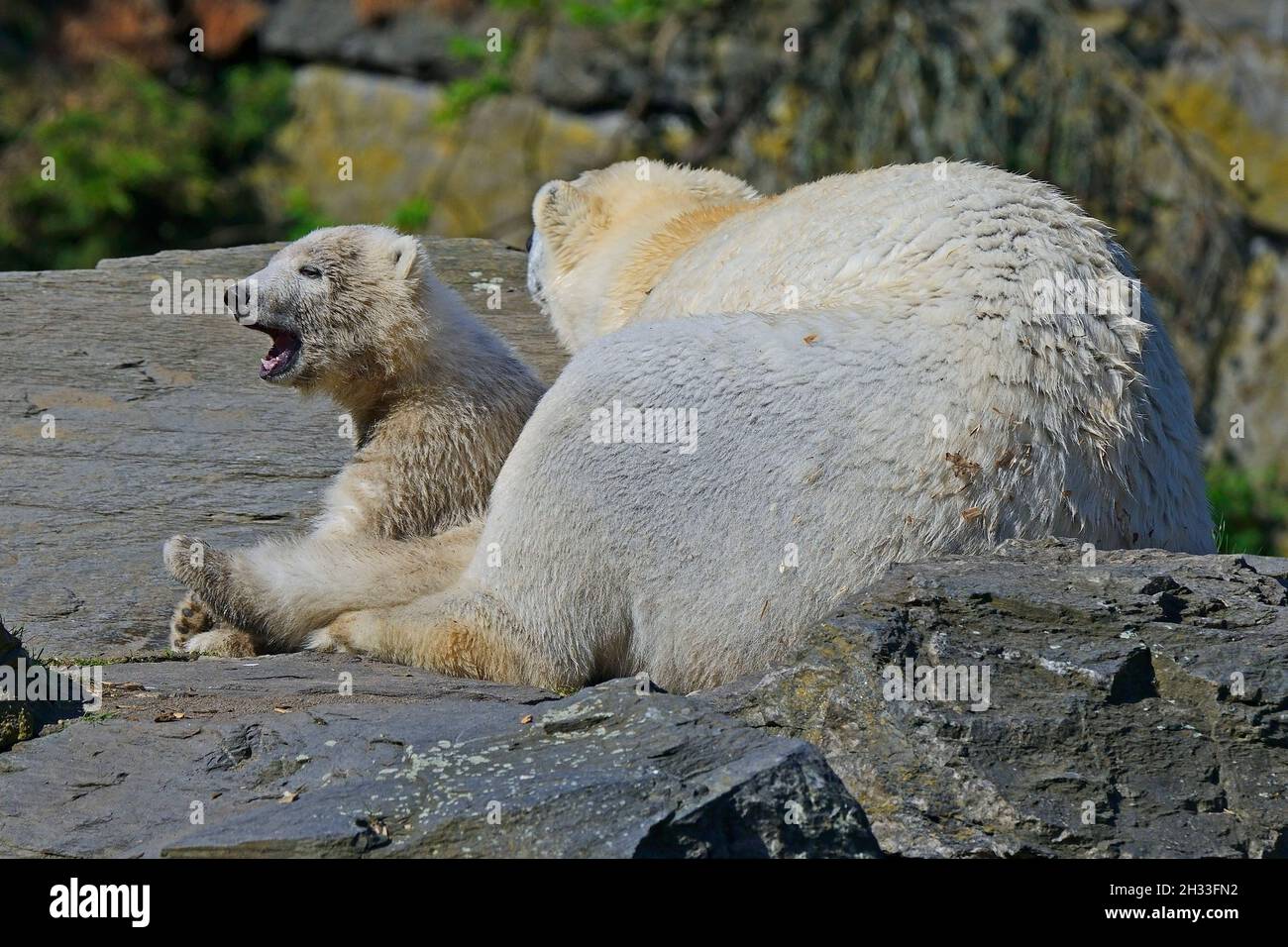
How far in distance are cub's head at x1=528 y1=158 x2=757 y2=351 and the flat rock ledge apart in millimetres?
2893

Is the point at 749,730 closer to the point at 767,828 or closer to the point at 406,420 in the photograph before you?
the point at 767,828

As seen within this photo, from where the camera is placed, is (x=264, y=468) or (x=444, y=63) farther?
(x=444, y=63)

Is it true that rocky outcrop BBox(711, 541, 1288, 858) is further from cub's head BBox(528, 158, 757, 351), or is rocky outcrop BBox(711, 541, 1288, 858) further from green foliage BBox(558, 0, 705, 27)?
green foliage BBox(558, 0, 705, 27)

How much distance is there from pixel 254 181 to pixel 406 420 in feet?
31.2

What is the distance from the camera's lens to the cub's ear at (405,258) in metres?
5.70

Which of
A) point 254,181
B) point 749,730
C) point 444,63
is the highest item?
point 444,63

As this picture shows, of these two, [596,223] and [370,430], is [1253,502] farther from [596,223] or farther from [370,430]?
[370,430]

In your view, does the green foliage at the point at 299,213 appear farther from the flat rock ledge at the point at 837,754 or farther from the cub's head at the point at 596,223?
the flat rock ledge at the point at 837,754

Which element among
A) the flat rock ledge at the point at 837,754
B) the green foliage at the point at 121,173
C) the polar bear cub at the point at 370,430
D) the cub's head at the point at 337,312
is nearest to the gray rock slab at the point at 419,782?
the flat rock ledge at the point at 837,754

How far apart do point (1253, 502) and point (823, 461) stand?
30.0 ft
